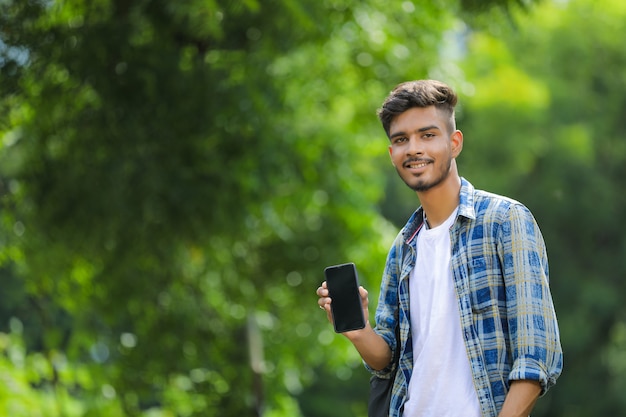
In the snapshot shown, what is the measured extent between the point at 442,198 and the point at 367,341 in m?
0.40

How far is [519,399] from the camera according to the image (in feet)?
7.52

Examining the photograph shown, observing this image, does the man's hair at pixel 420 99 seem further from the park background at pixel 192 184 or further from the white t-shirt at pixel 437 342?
the park background at pixel 192 184

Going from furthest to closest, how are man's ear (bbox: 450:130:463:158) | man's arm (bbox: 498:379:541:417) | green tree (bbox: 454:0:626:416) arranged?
green tree (bbox: 454:0:626:416) < man's ear (bbox: 450:130:463:158) < man's arm (bbox: 498:379:541:417)

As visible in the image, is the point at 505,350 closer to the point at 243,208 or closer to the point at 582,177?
the point at 243,208

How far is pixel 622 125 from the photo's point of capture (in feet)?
66.6

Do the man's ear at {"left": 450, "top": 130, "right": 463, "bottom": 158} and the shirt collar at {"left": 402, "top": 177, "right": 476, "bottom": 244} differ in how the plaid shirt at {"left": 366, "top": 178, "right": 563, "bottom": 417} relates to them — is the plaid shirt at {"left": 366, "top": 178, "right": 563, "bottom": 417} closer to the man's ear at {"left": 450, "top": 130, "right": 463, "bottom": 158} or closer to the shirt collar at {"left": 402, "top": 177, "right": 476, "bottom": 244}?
the shirt collar at {"left": 402, "top": 177, "right": 476, "bottom": 244}

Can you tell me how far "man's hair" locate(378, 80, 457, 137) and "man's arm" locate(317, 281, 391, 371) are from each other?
45 cm

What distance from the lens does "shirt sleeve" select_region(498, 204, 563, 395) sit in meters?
2.30

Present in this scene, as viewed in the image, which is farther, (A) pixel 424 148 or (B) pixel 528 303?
(A) pixel 424 148

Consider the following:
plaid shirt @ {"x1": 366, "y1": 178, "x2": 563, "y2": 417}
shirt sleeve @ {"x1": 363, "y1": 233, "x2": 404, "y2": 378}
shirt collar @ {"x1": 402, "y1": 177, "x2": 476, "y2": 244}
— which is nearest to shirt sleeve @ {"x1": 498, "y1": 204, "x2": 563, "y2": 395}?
plaid shirt @ {"x1": 366, "y1": 178, "x2": 563, "y2": 417}

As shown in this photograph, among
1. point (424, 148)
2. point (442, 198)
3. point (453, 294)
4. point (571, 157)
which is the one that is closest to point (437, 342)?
point (453, 294)

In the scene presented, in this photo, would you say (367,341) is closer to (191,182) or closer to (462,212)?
(462,212)

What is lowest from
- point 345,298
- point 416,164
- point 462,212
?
point 345,298

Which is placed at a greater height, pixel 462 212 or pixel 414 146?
pixel 414 146
